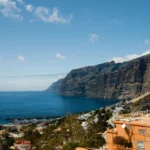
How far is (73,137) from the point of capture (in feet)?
114

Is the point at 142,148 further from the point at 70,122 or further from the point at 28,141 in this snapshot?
the point at 28,141

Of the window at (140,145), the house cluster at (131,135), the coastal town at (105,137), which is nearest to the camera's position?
the house cluster at (131,135)

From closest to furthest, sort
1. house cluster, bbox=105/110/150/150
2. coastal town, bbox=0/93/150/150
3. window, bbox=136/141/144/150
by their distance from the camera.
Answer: house cluster, bbox=105/110/150/150 < window, bbox=136/141/144/150 < coastal town, bbox=0/93/150/150

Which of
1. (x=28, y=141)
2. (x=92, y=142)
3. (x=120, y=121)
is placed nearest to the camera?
(x=120, y=121)

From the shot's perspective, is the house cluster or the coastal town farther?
the coastal town

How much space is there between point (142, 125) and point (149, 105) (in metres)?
99.8

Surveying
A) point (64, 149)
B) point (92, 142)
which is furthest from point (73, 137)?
point (64, 149)

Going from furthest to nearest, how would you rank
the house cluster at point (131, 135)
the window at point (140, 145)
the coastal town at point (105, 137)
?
the coastal town at point (105, 137)
the window at point (140, 145)
the house cluster at point (131, 135)

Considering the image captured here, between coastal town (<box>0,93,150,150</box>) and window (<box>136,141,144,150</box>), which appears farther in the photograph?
coastal town (<box>0,93,150,150</box>)

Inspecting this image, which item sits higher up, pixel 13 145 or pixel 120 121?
pixel 120 121

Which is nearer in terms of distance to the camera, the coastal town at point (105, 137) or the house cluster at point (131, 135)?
the house cluster at point (131, 135)

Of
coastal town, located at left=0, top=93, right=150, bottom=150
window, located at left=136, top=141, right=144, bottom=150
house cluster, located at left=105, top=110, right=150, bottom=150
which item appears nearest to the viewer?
house cluster, located at left=105, top=110, right=150, bottom=150

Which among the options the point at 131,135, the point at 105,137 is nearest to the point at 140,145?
the point at 131,135

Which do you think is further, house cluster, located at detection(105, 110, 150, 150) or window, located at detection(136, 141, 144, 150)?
window, located at detection(136, 141, 144, 150)
